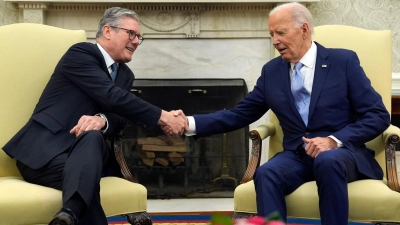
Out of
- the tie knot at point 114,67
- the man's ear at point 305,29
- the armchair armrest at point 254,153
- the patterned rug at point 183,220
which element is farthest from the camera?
the patterned rug at point 183,220

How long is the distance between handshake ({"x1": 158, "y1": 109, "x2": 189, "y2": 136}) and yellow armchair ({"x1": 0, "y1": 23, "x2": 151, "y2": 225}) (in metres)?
0.38

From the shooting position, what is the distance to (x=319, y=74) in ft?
9.30

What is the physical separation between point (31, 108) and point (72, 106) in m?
0.25

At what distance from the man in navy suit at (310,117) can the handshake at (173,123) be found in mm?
35

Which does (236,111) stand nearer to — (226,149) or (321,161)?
(321,161)

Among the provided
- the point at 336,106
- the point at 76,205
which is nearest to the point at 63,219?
the point at 76,205

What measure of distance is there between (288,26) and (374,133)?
56 cm

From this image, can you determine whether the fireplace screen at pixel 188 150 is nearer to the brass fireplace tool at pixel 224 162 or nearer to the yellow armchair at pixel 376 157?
the brass fireplace tool at pixel 224 162

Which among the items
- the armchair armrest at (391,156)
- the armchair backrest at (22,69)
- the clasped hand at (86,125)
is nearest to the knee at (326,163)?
the armchair armrest at (391,156)

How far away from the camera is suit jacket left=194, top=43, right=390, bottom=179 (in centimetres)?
270

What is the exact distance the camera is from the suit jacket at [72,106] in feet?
8.84

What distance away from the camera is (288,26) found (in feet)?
9.34

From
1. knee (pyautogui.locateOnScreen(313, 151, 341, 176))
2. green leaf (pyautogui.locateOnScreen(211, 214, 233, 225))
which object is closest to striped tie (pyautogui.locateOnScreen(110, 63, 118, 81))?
knee (pyautogui.locateOnScreen(313, 151, 341, 176))

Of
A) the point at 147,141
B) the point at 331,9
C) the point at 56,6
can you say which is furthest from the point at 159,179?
the point at 331,9
